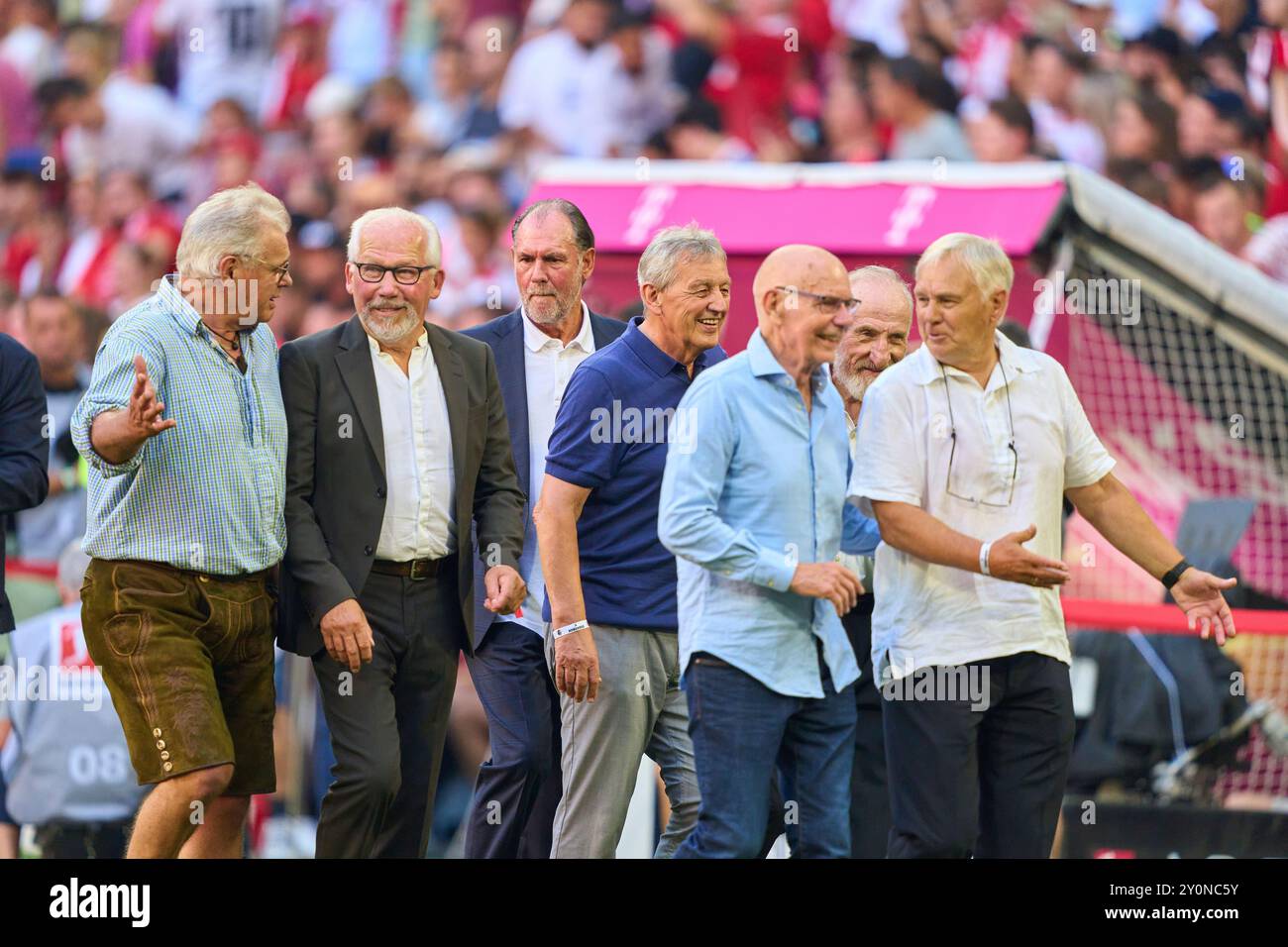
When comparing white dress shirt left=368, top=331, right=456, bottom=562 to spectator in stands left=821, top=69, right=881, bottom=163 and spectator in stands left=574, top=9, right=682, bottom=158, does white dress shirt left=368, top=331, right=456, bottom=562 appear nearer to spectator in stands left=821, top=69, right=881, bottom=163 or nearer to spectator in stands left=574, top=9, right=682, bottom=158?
spectator in stands left=821, top=69, right=881, bottom=163

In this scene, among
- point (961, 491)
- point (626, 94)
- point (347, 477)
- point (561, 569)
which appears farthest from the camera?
point (626, 94)

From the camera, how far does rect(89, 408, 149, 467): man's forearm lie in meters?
4.59

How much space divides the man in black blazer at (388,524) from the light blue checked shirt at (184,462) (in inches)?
6.4

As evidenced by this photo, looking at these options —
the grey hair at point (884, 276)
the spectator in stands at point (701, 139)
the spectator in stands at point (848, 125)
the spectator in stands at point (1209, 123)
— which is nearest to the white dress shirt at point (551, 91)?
the spectator in stands at point (701, 139)

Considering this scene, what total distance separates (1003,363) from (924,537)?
1.74 ft

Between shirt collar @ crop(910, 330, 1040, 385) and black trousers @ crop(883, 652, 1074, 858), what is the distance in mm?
699

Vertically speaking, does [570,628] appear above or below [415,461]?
below

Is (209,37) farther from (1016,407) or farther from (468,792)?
(1016,407)

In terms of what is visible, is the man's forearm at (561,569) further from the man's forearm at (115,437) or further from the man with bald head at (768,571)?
the man's forearm at (115,437)

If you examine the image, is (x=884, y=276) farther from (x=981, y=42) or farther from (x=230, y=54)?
(x=230, y=54)

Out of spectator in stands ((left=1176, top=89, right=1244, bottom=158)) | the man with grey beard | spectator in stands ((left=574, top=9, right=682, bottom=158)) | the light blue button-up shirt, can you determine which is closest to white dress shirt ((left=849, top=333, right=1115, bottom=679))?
the light blue button-up shirt

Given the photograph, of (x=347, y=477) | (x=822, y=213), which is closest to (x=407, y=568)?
(x=347, y=477)

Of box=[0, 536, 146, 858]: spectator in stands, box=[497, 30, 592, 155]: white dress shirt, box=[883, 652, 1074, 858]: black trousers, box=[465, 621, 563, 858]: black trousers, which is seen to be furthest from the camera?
box=[497, 30, 592, 155]: white dress shirt

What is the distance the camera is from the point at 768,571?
15.0ft
